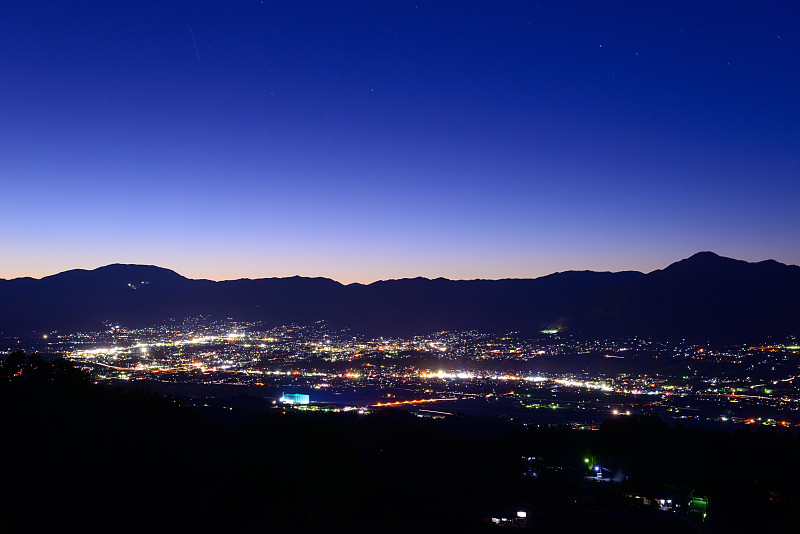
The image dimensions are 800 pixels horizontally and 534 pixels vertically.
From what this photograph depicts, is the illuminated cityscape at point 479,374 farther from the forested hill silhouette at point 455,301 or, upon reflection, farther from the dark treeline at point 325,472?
the dark treeline at point 325,472

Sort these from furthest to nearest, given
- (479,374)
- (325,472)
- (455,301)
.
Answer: (455,301) → (479,374) → (325,472)

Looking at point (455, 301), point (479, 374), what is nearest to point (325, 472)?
point (479, 374)

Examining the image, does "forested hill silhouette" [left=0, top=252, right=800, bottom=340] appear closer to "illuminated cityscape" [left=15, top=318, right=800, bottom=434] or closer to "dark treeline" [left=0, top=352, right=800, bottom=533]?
"illuminated cityscape" [left=15, top=318, right=800, bottom=434]

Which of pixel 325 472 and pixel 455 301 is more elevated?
pixel 455 301

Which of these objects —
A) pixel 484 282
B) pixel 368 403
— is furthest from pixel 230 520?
pixel 484 282

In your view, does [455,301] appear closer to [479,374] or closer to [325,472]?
[479,374]

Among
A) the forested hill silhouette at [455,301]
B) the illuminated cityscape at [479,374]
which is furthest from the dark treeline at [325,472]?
the forested hill silhouette at [455,301]
